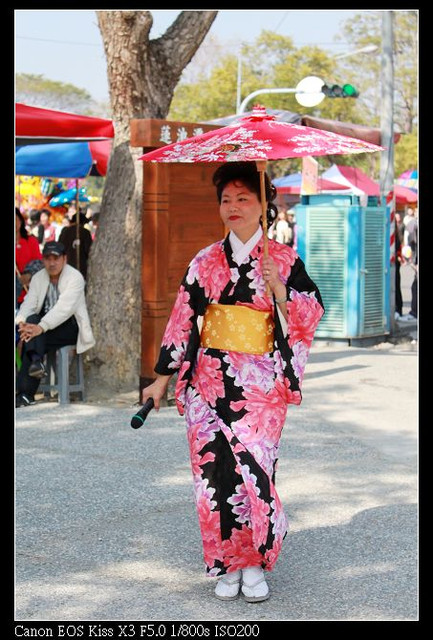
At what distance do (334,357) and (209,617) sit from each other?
25.6 ft

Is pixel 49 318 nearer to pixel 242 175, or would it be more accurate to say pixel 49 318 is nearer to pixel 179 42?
pixel 179 42

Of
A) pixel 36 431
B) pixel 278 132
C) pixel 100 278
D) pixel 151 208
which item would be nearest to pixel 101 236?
pixel 100 278

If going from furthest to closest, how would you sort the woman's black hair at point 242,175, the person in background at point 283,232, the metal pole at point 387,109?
1. the person in background at point 283,232
2. the metal pole at point 387,109
3. the woman's black hair at point 242,175

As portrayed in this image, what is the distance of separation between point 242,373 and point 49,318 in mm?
4431

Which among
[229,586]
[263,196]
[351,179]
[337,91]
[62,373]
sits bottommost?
[229,586]

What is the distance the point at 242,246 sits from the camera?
176 inches

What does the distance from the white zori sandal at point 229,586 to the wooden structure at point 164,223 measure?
413 centimetres

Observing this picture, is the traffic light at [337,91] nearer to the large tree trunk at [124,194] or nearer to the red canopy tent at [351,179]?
the large tree trunk at [124,194]

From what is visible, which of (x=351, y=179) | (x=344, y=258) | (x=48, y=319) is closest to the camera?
(x=48, y=319)

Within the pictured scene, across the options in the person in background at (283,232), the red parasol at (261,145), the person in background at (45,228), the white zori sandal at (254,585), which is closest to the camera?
the red parasol at (261,145)

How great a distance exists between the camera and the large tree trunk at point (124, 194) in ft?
30.3

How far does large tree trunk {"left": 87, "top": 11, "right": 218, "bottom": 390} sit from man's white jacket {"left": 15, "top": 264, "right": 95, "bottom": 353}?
0.49m

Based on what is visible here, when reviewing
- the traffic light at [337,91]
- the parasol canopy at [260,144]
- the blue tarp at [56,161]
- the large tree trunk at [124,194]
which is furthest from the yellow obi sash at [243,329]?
the traffic light at [337,91]

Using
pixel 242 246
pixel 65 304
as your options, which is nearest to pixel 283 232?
pixel 65 304
